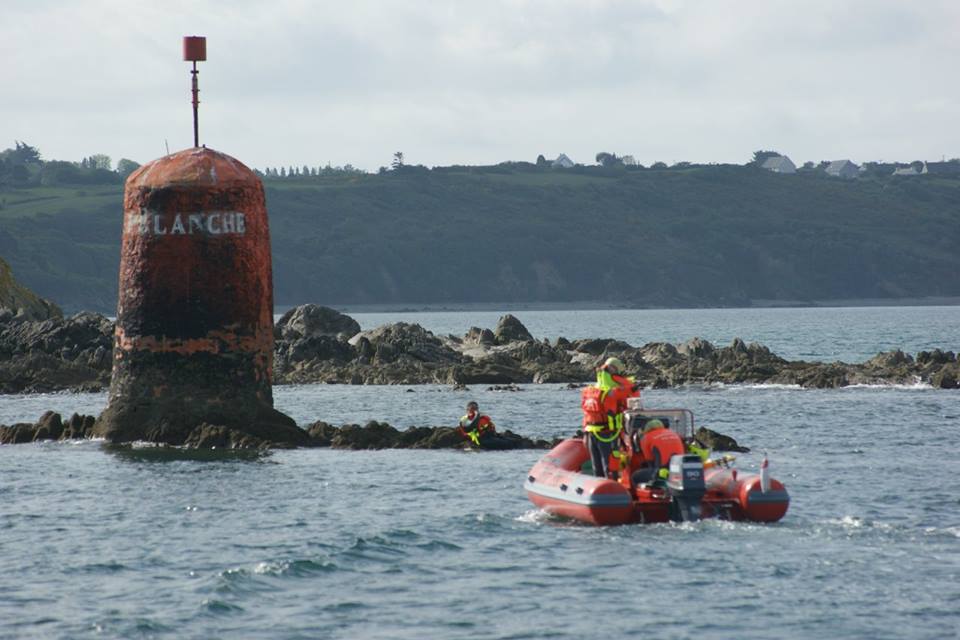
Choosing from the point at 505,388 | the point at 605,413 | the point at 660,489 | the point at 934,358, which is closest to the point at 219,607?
the point at 660,489

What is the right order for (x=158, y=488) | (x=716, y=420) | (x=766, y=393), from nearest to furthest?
(x=158, y=488) < (x=716, y=420) < (x=766, y=393)

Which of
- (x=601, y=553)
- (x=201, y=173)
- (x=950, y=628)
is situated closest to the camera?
(x=950, y=628)

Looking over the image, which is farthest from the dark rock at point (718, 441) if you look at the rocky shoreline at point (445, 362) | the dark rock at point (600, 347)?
the dark rock at point (600, 347)

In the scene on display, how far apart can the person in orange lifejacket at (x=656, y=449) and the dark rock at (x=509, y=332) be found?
146ft

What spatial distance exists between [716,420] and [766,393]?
9.97 metres

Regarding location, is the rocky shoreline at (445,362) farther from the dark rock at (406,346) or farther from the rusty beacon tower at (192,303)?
the rusty beacon tower at (192,303)

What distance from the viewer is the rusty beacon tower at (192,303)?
108 feet

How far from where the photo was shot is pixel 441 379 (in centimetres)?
5966

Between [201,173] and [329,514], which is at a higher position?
[201,173]

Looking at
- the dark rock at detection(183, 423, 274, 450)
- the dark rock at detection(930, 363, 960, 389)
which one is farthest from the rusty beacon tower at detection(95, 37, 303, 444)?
the dark rock at detection(930, 363, 960, 389)

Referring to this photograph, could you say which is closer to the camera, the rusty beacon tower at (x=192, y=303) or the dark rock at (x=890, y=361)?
the rusty beacon tower at (x=192, y=303)

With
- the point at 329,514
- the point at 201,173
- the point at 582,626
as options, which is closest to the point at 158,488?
the point at 329,514

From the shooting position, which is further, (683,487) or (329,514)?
(329,514)

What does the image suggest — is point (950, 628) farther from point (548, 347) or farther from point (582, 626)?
point (548, 347)
